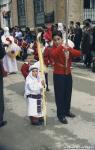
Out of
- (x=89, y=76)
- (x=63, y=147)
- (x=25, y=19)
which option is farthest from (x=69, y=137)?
(x=25, y=19)

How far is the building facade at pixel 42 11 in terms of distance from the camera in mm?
25062

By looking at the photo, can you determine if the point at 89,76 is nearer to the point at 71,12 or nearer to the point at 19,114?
the point at 19,114

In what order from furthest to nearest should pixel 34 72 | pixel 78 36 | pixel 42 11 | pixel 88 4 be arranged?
pixel 42 11
pixel 88 4
pixel 78 36
pixel 34 72

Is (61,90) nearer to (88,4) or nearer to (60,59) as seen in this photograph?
(60,59)

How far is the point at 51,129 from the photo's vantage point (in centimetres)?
765

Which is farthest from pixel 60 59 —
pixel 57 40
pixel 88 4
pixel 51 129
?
pixel 88 4

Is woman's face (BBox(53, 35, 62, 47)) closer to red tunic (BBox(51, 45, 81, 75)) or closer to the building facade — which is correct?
red tunic (BBox(51, 45, 81, 75))

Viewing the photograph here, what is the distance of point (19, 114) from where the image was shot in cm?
891

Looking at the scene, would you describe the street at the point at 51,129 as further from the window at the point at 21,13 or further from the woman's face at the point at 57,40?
the window at the point at 21,13

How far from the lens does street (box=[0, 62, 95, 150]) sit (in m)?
6.79

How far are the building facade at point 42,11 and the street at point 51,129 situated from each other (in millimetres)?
14629

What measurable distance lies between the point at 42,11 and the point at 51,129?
21160mm

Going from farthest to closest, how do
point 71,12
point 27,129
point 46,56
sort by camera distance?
point 71,12 < point 46,56 < point 27,129

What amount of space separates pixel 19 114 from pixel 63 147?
8.08 feet
